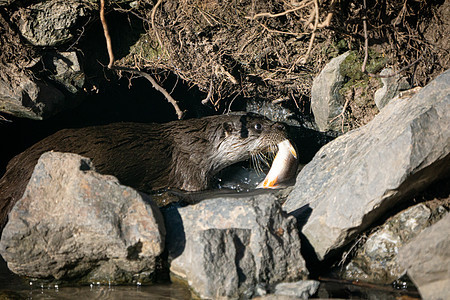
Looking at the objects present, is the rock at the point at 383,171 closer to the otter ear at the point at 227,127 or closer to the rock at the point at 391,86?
the rock at the point at 391,86

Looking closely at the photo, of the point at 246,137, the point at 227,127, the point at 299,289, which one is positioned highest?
the point at 227,127

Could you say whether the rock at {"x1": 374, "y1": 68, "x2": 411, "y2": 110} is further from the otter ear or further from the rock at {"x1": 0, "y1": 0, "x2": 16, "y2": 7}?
the rock at {"x1": 0, "y1": 0, "x2": 16, "y2": 7}

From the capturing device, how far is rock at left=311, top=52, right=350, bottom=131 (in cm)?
426

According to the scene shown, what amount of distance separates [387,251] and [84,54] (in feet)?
10.7

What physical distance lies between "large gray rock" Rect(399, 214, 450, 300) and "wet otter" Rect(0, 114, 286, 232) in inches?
111

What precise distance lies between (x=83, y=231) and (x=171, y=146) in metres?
2.35

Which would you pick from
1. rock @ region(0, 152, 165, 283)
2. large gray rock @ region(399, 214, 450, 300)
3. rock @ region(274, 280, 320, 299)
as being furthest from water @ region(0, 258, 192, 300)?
large gray rock @ region(399, 214, 450, 300)

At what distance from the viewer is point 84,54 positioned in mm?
4652

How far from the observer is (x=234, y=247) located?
2.66 metres

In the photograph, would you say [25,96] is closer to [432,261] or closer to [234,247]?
[234,247]

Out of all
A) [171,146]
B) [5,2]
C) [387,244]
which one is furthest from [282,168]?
[5,2]

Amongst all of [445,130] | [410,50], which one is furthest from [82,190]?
[410,50]

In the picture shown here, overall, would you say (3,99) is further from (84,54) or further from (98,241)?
(98,241)

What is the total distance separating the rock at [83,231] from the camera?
2.75 m
